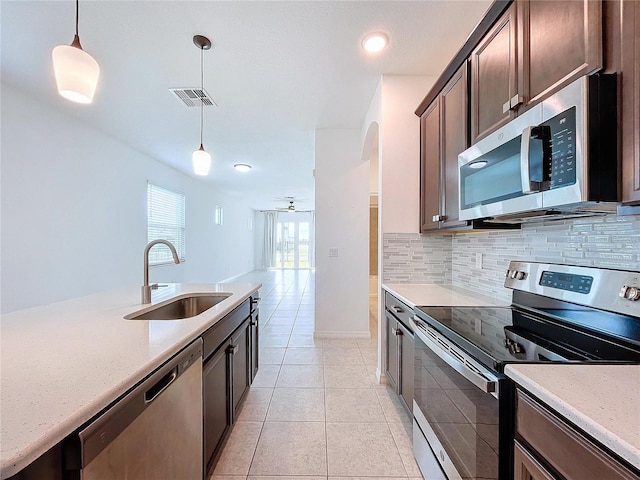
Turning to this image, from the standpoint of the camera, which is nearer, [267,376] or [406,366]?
[406,366]

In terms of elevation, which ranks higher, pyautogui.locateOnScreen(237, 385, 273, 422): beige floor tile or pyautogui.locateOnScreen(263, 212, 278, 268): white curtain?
pyautogui.locateOnScreen(263, 212, 278, 268): white curtain

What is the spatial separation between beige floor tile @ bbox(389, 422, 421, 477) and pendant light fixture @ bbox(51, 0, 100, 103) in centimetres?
254

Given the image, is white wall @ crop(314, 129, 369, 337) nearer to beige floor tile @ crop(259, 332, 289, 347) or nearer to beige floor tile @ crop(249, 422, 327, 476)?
beige floor tile @ crop(259, 332, 289, 347)

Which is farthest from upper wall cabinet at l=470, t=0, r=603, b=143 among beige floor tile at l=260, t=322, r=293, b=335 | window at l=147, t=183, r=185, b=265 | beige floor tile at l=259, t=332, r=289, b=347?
window at l=147, t=183, r=185, b=265

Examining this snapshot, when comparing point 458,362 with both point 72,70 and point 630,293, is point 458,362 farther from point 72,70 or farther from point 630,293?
point 72,70

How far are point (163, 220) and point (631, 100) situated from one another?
5.96 meters

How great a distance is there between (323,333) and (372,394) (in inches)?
55.8

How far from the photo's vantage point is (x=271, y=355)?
3176mm

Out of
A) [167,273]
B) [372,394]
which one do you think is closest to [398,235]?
[372,394]

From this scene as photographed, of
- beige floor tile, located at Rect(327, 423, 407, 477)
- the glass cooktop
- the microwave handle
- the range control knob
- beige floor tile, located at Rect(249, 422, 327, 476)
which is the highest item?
the microwave handle

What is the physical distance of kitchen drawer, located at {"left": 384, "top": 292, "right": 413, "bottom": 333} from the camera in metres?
1.83

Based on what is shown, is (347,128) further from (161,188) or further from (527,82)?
(161,188)

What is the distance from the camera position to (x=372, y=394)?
238 cm

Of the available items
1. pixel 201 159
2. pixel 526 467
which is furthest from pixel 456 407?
pixel 201 159
